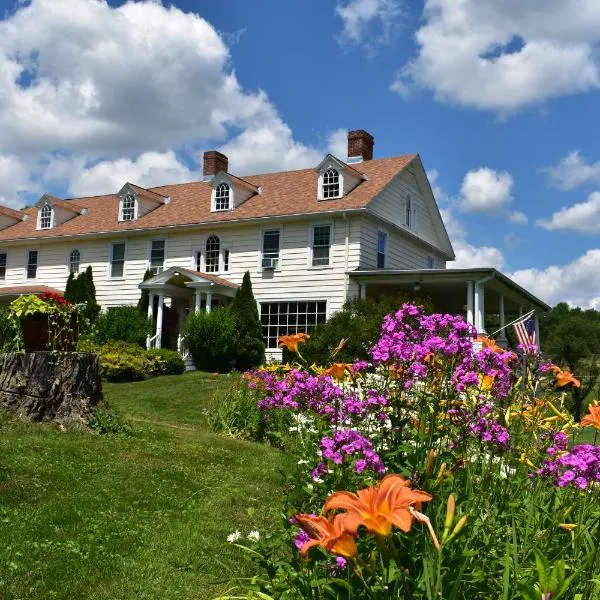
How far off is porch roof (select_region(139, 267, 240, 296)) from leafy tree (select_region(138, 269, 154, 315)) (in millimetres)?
514

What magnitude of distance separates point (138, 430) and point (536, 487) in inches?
236

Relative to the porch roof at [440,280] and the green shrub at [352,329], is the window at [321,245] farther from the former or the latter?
the green shrub at [352,329]

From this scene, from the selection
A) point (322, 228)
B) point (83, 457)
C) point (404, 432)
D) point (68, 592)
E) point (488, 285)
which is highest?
point (322, 228)

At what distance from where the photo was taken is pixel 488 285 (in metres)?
22.5

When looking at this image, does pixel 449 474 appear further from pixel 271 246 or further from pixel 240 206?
pixel 240 206

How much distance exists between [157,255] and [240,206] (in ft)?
12.6

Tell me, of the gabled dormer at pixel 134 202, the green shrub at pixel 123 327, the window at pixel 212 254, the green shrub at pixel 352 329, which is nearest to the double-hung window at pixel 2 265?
the gabled dormer at pixel 134 202

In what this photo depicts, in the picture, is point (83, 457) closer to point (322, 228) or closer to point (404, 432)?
point (404, 432)

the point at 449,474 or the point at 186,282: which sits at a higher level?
the point at 186,282

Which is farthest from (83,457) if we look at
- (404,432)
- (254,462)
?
(404,432)

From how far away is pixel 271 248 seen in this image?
79.2ft

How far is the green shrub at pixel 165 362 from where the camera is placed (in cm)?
2161

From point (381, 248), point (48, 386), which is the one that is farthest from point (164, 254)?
point (48, 386)

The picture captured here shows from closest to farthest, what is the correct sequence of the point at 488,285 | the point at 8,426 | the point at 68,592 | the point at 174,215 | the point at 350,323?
the point at 68,592 < the point at 8,426 < the point at 350,323 < the point at 488,285 < the point at 174,215
